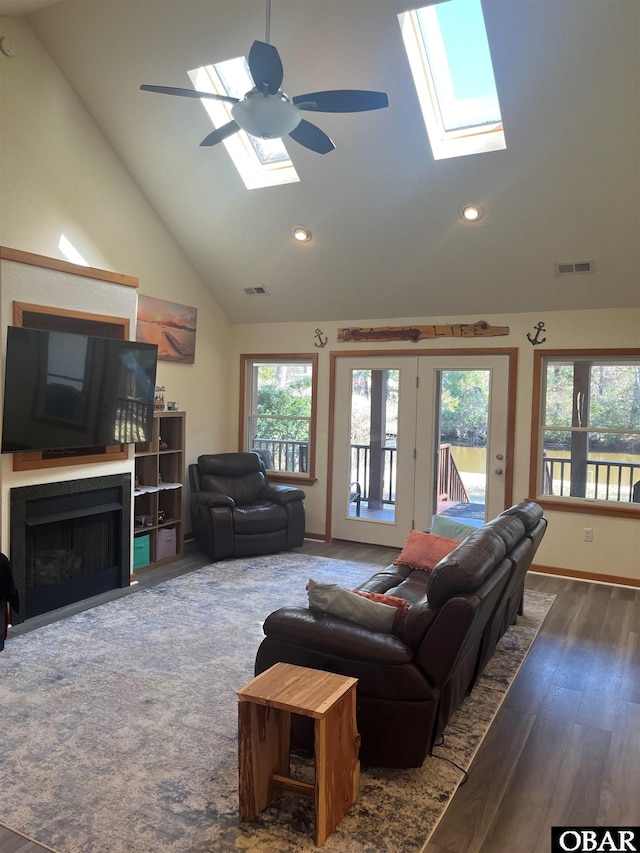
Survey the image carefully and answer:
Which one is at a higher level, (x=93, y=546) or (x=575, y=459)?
(x=575, y=459)

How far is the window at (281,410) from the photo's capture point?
696 centimetres

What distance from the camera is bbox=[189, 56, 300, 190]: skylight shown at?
4828 mm

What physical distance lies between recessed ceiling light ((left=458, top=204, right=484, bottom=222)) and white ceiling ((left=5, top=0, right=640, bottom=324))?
7 cm

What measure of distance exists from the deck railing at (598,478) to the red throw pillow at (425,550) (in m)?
1.77

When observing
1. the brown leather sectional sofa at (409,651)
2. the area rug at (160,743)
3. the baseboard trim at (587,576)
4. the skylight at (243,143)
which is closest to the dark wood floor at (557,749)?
the area rug at (160,743)

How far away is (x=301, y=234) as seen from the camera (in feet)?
18.8

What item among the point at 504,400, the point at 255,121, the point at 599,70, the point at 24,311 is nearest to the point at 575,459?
the point at 504,400

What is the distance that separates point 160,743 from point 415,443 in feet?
13.3

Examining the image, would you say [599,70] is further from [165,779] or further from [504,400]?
[165,779]

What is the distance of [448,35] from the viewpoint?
→ 13.4 ft

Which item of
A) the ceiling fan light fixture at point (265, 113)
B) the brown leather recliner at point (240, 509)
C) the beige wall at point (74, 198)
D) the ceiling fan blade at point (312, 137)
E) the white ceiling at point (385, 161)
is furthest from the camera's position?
the brown leather recliner at point (240, 509)

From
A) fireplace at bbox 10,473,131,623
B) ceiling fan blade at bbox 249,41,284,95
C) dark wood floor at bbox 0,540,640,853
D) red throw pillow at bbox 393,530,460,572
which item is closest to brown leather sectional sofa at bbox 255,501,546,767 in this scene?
dark wood floor at bbox 0,540,640,853

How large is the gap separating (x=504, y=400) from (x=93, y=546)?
3921 millimetres

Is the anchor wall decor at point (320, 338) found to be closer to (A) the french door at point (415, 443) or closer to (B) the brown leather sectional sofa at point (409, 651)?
(A) the french door at point (415, 443)
